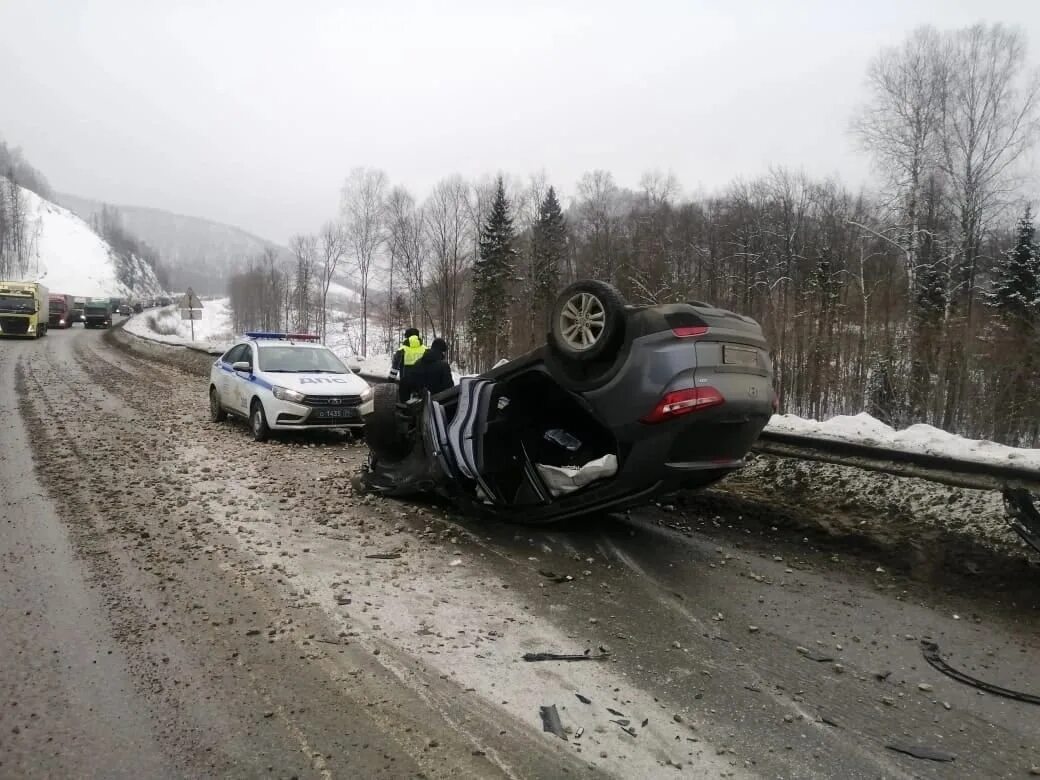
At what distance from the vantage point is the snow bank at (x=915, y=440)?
18.0ft

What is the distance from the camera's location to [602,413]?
16.1 feet

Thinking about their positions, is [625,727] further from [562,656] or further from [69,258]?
[69,258]

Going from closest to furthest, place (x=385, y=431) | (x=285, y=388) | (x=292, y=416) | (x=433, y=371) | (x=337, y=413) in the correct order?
(x=385, y=431), (x=433, y=371), (x=292, y=416), (x=285, y=388), (x=337, y=413)

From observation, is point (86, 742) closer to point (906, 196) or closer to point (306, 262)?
point (906, 196)

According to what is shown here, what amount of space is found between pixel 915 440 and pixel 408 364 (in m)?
5.66

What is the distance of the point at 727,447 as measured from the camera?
4.93 meters

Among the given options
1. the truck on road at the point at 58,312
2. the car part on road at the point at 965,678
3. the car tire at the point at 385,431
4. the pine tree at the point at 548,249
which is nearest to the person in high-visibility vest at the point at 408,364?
the car tire at the point at 385,431

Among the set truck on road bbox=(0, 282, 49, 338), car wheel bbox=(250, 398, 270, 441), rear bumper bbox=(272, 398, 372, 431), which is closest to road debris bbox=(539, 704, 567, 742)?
rear bumper bbox=(272, 398, 372, 431)

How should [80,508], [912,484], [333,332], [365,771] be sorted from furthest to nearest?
[333,332] < [80,508] < [912,484] < [365,771]

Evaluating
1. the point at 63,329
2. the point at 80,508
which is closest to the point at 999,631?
the point at 80,508

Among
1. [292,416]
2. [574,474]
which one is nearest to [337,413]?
[292,416]

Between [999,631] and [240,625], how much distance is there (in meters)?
4.53

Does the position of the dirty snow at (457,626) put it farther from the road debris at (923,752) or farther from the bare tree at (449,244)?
the bare tree at (449,244)

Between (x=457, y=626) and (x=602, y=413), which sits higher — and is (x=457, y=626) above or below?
below
